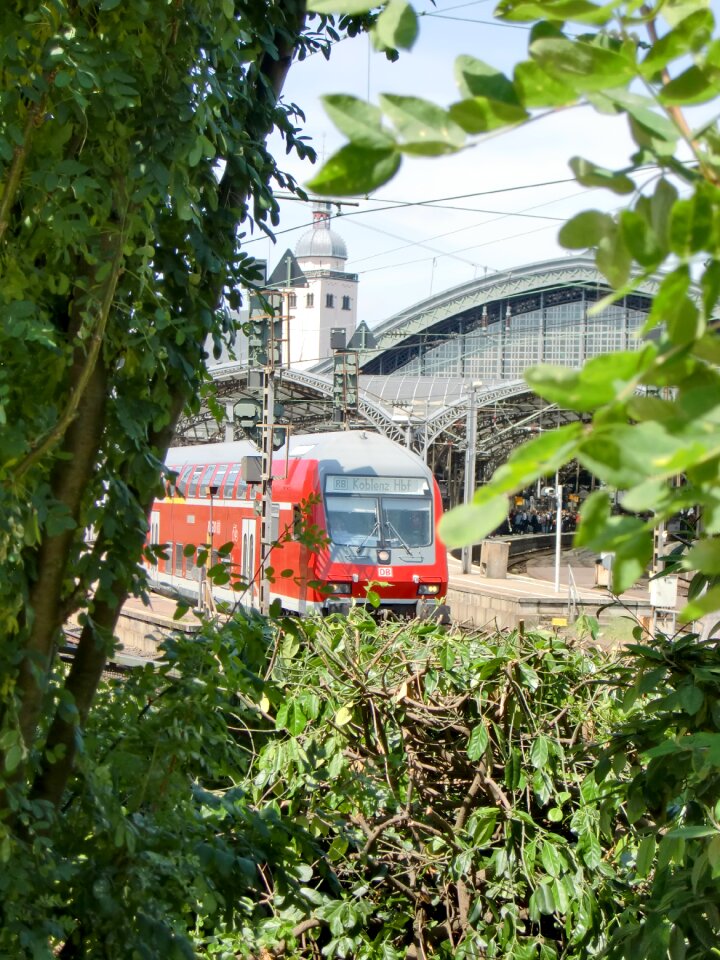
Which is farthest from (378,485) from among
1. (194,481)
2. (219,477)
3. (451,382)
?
(451,382)

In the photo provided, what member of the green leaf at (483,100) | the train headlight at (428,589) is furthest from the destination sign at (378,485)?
the green leaf at (483,100)

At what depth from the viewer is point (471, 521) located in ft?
2.12

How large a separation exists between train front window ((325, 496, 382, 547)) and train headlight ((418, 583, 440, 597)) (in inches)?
37.4

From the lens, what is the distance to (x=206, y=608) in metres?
3.54

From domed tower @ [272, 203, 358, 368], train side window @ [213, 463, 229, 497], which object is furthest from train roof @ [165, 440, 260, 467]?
domed tower @ [272, 203, 358, 368]

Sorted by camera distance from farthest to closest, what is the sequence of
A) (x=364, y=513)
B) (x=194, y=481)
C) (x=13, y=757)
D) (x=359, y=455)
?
(x=194, y=481) → (x=359, y=455) → (x=364, y=513) → (x=13, y=757)

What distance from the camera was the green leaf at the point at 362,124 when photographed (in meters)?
0.75

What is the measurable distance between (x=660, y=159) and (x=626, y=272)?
8 centimetres

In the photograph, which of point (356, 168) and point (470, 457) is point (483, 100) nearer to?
point (356, 168)

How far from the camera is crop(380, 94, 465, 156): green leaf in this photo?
76 cm

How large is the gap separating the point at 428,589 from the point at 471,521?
1738 cm

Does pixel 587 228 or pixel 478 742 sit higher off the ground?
pixel 587 228

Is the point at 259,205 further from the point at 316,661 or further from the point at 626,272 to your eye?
the point at 626,272

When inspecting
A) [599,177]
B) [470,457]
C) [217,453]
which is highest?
[470,457]
